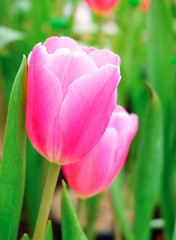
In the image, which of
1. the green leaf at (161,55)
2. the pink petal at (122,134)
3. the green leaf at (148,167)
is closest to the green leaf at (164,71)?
the green leaf at (161,55)

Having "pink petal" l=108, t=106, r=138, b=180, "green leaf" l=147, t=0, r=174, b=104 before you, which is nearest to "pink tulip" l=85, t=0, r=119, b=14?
"green leaf" l=147, t=0, r=174, b=104

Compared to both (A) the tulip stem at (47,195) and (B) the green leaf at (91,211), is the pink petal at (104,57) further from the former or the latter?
(B) the green leaf at (91,211)

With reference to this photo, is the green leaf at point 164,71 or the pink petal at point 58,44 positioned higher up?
the pink petal at point 58,44

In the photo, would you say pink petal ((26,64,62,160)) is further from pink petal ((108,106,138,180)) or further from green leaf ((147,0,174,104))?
green leaf ((147,0,174,104))

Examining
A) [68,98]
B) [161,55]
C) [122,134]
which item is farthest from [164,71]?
[68,98]

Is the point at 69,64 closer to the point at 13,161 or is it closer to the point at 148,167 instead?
the point at 13,161

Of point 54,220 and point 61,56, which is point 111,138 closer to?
point 61,56
